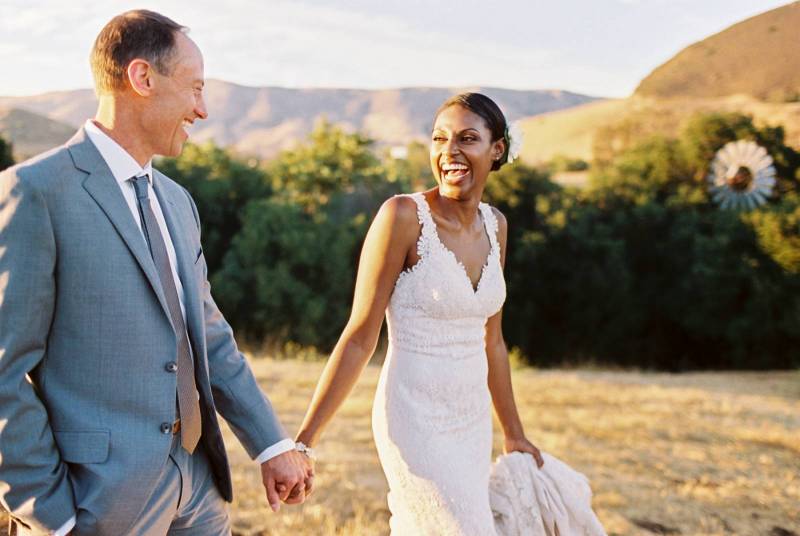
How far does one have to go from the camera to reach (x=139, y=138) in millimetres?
2299

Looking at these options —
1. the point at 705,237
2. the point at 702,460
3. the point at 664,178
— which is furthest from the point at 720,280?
the point at 702,460

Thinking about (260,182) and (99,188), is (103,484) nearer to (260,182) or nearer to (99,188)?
(99,188)

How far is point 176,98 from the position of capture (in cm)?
232

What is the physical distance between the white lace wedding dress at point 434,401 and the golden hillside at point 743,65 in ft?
173

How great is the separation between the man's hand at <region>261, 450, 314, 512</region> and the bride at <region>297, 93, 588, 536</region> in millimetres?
296

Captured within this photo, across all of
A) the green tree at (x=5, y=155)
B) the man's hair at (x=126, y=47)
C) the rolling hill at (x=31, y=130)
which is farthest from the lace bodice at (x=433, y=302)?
the rolling hill at (x=31, y=130)

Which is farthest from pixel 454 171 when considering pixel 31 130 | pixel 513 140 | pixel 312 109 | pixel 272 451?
pixel 312 109

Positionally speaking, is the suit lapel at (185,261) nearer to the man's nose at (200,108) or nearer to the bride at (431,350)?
the man's nose at (200,108)

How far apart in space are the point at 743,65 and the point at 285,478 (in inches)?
2454

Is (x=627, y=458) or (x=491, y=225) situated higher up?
(x=491, y=225)

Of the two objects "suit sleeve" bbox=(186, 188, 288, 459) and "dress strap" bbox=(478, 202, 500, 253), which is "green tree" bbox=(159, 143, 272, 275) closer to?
"dress strap" bbox=(478, 202, 500, 253)

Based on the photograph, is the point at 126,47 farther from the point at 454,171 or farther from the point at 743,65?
the point at 743,65

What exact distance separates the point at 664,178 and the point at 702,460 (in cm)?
Answer: 2164

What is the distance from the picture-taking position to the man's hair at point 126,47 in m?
2.22
